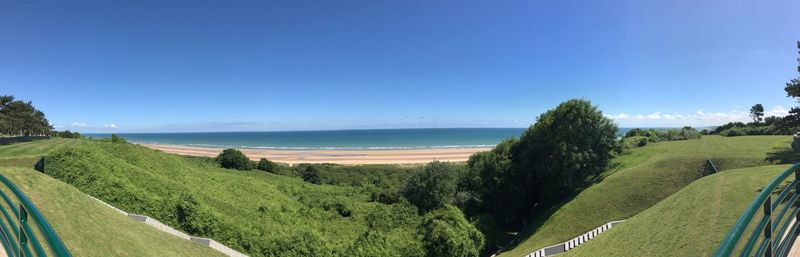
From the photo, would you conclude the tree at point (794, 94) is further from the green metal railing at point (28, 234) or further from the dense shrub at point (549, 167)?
the green metal railing at point (28, 234)

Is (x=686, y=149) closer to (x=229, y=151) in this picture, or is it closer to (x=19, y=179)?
(x=19, y=179)

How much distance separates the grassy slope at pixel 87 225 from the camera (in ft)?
32.7

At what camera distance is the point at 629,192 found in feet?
85.1

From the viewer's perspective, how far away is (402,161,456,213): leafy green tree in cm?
3659

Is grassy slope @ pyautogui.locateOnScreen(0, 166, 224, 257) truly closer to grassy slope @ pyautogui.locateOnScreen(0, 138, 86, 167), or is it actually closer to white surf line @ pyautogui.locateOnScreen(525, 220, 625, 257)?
grassy slope @ pyautogui.locateOnScreen(0, 138, 86, 167)

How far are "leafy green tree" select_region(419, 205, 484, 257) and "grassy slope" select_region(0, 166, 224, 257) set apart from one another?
477 inches

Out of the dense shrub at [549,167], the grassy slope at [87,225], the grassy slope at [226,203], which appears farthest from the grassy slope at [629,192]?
the grassy slope at [87,225]

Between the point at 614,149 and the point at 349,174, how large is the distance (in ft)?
128

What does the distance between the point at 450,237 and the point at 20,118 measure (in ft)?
170

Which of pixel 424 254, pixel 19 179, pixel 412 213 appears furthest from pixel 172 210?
pixel 412 213

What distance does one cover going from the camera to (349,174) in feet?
200

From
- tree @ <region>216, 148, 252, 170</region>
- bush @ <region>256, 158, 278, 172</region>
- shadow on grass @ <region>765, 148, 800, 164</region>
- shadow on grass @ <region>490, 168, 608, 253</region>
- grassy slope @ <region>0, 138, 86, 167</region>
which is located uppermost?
grassy slope @ <region>0, 138, 86, 167</region>

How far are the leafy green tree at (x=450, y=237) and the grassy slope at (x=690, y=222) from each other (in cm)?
540

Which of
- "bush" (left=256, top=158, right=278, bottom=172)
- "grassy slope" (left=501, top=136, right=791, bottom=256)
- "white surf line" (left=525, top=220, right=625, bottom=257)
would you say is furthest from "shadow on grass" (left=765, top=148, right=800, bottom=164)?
A: "bush" (left=256, top=158, right=278, bottom=172)
